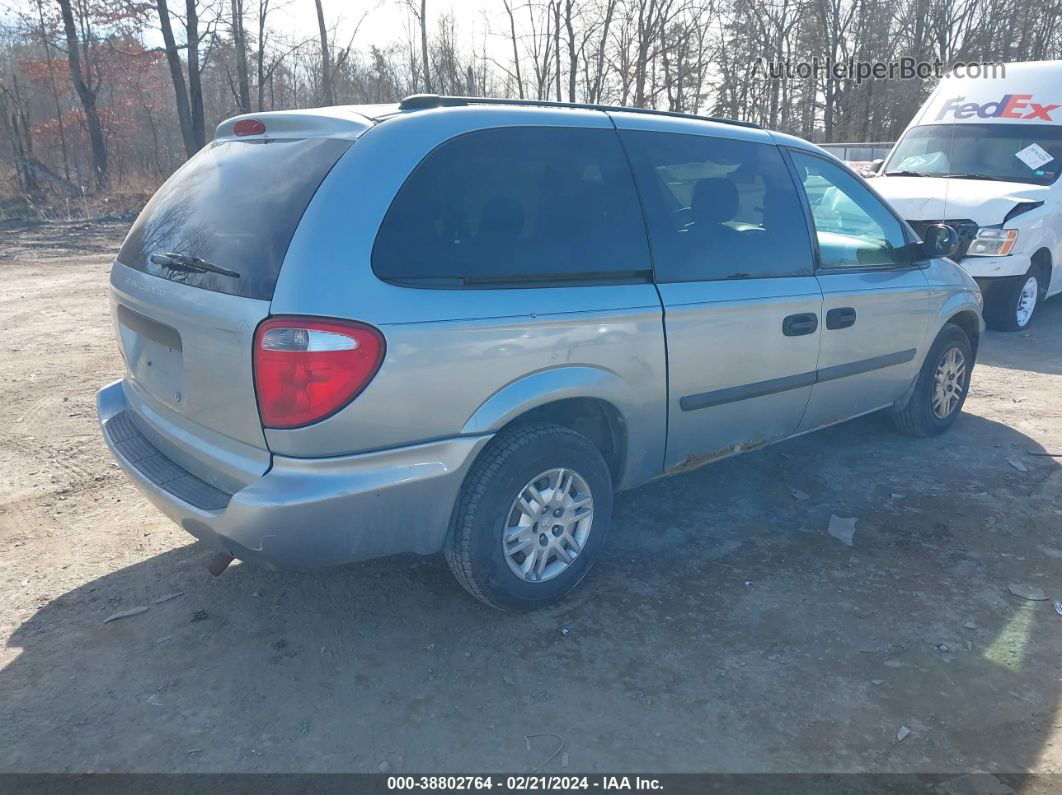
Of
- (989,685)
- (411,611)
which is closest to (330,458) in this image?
(411,611)

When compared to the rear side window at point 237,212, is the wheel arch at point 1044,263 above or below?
below

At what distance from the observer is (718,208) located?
3770 mm

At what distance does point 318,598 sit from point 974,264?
7.45m

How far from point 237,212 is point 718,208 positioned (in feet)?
7.04

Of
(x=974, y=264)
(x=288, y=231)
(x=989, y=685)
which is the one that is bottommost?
(x=989, y=685)

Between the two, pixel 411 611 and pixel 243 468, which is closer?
pixel 243 468

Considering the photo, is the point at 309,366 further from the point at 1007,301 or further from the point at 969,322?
the point at 1007,301

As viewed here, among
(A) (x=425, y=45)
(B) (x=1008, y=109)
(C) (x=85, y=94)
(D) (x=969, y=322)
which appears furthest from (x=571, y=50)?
(D) (x=969, y=322)

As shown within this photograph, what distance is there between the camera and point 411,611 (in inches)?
129

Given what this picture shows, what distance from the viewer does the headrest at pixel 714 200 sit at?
12.1 feet

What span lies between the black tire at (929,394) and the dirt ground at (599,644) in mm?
561

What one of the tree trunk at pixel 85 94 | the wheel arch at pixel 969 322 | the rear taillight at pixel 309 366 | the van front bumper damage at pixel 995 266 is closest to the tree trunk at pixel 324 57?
the tree trunk at pixel 85 94

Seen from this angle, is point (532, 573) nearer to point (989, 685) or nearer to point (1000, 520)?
point (989, 685)

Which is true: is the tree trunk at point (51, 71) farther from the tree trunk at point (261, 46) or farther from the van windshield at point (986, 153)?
the van windshield at point (986, 153)
